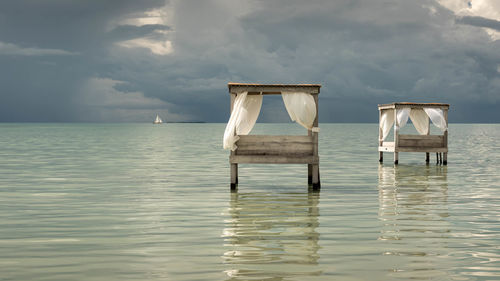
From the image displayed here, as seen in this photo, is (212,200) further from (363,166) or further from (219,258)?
(363,166)

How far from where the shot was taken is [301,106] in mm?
14305

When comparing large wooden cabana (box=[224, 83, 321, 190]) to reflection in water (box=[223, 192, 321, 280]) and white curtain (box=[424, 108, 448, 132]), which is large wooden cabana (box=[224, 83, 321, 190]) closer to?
reflection in water (box=[223, 192, 321, 280])

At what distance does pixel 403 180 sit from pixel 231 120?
7.19 m

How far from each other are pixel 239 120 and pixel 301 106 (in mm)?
1704

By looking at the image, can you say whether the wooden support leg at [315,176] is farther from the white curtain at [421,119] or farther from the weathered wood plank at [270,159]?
the white curtain at [421,119]

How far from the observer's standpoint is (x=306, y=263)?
23.1 feet

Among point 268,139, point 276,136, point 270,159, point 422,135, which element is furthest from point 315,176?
point 422,135

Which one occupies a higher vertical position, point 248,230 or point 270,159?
point 270,159

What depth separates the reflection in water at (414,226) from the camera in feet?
22.7

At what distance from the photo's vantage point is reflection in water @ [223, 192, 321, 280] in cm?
669

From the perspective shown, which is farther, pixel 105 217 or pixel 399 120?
pixel 399 120

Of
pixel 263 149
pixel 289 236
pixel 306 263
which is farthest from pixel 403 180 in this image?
pixel 306 263

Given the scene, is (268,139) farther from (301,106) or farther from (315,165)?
(315,165)

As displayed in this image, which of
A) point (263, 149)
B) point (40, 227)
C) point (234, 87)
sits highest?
point (234, 87)
